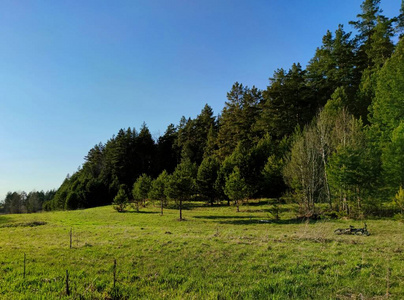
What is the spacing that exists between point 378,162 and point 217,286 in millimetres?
29707

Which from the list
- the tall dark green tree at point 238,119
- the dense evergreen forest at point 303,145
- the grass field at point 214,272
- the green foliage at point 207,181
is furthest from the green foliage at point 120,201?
the grass field at point 214,272

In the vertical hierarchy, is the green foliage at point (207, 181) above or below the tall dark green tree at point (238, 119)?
below

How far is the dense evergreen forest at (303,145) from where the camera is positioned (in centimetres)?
2753

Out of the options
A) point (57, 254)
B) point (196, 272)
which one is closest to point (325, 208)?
point (196, 272)

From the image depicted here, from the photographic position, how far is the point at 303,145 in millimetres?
34062

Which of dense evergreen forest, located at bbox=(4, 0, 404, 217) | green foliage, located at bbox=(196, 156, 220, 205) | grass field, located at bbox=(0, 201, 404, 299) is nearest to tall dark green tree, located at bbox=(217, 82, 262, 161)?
dense evergreen forest, located at bbox=(4, 0, 404, 217)

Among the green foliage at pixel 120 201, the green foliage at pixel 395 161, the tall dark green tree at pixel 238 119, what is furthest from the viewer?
the tall dark green tree at pixel 238 119

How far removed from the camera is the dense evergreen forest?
2753cm

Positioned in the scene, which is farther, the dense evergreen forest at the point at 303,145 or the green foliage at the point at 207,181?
the green foliage at the point at 207,181

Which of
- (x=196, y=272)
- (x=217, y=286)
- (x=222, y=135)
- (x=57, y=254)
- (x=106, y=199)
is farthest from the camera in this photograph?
(x=106, y=199)

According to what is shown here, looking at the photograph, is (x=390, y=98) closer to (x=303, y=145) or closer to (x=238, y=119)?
(x=303, y=145)

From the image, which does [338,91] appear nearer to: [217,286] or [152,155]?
[217,286]

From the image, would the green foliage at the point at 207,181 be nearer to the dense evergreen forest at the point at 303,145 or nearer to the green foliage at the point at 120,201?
the dense evergreen forest at the point at 303,145

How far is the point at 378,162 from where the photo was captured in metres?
27.8
